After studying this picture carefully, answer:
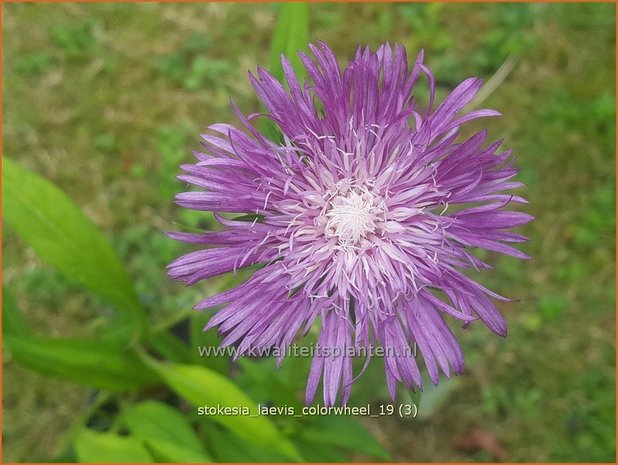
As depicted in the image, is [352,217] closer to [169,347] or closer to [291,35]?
[291,35]

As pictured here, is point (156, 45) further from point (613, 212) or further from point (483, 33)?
point (613, 212)

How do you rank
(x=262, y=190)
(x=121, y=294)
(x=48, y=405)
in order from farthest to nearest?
(x=48, y=405)
(x=121, y=294)
(x=262, y=190)

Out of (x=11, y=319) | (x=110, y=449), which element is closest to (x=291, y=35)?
(x=11, y=319)

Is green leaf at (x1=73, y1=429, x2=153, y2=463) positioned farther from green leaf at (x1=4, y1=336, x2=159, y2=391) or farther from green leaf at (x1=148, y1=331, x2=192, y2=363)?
green leaf at (x1=148, y1=331, x2=192, y2=363)

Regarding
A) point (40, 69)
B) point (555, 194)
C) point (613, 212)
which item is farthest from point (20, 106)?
point (613, 212)

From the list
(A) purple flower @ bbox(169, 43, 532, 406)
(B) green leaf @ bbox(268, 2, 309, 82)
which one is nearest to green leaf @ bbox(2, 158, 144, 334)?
(A) purple flower @ bbox(169, 43, 532, 406)

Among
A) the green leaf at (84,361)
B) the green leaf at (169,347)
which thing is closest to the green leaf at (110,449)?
the green leaf at (84,361)
